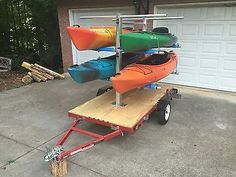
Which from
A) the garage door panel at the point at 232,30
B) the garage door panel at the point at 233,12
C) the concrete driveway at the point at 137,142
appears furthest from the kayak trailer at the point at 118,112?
the garage door panel at the point at 233,12

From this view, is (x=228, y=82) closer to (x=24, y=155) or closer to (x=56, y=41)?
(x=24, y=155)

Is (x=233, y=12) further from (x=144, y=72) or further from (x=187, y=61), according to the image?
(x=144, y=72)

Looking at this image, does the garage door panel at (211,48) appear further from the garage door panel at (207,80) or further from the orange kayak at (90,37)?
the orange kayak at (90,37)

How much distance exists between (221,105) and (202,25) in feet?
7.66

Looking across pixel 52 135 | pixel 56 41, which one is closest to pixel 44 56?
pixel 56 41

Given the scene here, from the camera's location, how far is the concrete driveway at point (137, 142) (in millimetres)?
3652

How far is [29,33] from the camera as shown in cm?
1277

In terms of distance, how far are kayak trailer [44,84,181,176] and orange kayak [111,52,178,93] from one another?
412 millimetres

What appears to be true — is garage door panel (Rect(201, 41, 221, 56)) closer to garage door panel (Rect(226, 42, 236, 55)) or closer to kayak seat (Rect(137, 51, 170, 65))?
garage door panel (Rect(226, 42, 236, 55))

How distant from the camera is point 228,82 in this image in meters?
6.99

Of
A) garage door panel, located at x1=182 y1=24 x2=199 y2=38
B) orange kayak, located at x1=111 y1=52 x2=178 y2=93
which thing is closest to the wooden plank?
orange kayak, located at x1=111 y1=52 x2=178 y2=93

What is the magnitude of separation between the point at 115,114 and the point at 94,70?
3.22 feet

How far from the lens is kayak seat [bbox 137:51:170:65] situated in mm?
5578

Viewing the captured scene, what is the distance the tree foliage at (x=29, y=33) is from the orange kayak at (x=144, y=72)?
6522mm
